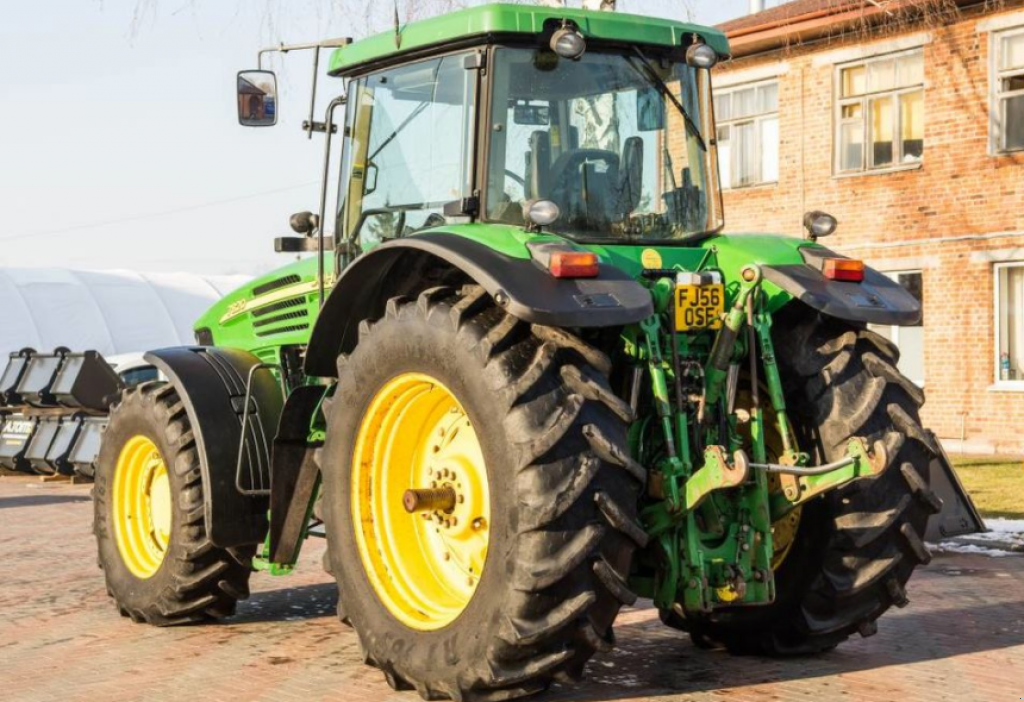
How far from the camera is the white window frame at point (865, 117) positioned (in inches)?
827

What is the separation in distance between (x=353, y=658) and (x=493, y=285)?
7.61 ft

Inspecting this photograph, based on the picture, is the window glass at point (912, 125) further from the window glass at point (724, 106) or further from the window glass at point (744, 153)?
the window glass at point (724, 106)

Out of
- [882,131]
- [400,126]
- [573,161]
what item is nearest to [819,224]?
[573,161]

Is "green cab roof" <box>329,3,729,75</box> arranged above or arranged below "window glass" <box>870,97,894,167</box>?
below

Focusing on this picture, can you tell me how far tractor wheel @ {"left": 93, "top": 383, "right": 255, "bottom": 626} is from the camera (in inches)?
322

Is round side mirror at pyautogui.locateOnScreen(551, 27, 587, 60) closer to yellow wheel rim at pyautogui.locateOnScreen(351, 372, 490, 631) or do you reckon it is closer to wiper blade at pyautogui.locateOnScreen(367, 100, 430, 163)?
wiper blade at pyautogui.locateOnScreen(367, 100, 430, 163)

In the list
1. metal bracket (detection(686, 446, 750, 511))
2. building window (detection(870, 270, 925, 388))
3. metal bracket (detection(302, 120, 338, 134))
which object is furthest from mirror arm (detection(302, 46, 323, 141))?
building window (detection(870, 270, 925, 388))

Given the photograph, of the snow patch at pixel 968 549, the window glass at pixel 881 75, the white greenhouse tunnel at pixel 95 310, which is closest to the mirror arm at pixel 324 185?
the snow patch at pixel 968 549

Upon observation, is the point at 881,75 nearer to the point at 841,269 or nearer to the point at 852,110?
the point at 852,110

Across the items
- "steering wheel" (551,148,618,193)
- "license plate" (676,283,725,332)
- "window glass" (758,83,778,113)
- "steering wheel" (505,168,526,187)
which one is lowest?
"license plate" (676,283,725,332)

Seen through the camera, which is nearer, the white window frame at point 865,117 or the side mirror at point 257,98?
the side mirror at point 257,98

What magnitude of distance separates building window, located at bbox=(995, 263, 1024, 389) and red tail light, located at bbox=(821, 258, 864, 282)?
13.9m

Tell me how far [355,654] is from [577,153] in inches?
99.9

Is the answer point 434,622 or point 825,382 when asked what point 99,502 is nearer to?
point 434,622
